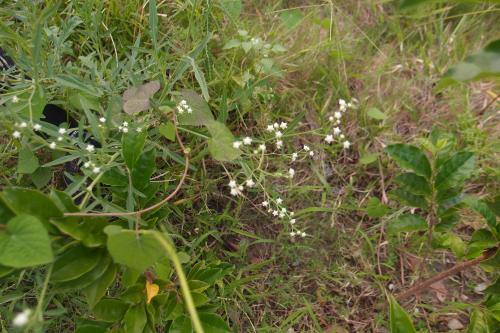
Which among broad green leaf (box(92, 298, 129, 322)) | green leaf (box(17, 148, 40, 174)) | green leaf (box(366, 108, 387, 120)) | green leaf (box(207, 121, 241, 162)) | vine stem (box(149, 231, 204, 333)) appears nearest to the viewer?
vine stem (box(149, 231, 204, 333))

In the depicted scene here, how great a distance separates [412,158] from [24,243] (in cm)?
105

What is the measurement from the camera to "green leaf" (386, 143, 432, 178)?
1.33 metres

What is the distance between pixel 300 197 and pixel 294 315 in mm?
437

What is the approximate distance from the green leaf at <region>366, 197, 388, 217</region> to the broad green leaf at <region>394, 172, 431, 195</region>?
35 cm

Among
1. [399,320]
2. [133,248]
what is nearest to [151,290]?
[133,248]

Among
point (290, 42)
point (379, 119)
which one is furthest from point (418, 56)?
point (290, 42)

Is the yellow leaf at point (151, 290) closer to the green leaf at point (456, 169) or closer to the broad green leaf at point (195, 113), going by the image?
the broad green leaf at point (195, 113)

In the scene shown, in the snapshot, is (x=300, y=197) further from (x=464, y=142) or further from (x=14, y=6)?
(x=14, y=6)

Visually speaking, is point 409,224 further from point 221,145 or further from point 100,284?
point 100,284

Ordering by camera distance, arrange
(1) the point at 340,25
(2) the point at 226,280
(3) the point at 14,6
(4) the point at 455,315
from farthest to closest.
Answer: (1) the point at 340,25 < (4) the point at 455,315 < (2) the point at 226,280 < (3) the point at 14,6

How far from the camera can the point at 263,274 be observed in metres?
1.63

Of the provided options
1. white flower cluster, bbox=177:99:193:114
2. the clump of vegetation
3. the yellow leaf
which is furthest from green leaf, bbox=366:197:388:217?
the yellow leaf

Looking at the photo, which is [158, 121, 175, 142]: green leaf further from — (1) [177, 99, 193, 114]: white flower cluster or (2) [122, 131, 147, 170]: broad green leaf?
(2) [122, 131, 147, 170]: broad green leaf

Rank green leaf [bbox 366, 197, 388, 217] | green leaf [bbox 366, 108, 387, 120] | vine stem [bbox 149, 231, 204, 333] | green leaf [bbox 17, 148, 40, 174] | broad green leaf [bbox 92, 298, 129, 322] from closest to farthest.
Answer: vine stem [bbox 149, 231, 204, 333] < broad green leaf [bbox 92, 298, 129, 322] < green leaf [bbox 17, 148, 40, 174] < green leaf [bbox 366, 197, 388, 217] < green leaf [bbox 366, 108, 387, 120]
